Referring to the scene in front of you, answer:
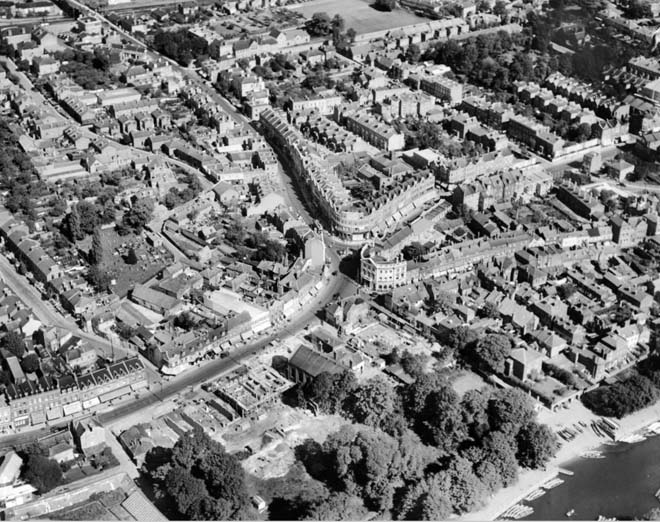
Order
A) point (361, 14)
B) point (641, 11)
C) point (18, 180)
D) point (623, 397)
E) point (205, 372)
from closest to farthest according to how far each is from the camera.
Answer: point (623, 397), point (205, 372), point (18, 180), point (641, 11), point (361, 14)

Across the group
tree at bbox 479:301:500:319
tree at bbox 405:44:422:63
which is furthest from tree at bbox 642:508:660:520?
tree at bbox 405:44:422:63

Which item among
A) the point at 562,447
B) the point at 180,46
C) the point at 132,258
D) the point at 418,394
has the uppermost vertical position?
the point at 418,394

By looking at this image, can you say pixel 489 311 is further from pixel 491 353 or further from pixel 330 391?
pixel 330 391

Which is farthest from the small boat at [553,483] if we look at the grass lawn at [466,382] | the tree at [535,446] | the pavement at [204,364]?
the pavement at [204,364]

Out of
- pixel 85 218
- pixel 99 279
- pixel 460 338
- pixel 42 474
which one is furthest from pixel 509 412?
pixel 85 218

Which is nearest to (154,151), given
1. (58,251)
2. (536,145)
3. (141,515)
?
(58,251)
